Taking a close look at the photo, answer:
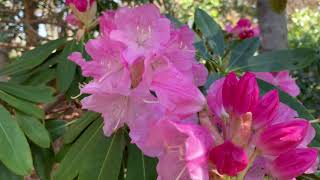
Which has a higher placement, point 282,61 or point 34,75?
point 282,61

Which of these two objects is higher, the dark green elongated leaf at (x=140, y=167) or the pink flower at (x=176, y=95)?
the pink flower at (x=176, y=95)

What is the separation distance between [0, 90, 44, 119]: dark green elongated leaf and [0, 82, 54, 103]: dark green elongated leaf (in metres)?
0.01

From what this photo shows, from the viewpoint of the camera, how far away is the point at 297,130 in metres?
0.53

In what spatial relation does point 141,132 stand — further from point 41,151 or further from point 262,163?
point 41,151

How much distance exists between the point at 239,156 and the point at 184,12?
9.46 ft

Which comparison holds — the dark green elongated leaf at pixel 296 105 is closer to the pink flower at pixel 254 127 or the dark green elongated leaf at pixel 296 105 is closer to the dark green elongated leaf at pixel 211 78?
the dark green elongated leaf at pixel 211 78

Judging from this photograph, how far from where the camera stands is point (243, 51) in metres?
1.04

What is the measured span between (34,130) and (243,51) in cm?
46

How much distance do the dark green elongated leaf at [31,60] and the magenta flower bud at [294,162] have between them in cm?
78

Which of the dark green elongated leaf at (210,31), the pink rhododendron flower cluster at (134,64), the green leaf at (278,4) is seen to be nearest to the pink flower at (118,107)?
the pink rhododendron flower cluster at (134,64)

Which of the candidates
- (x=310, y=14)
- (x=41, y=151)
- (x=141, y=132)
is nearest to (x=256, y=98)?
(x=141, y=132)

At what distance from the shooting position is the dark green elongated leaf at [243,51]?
3.34ft

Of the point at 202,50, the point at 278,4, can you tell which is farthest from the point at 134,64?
the point at 278,4

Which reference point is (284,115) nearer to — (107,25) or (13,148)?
(107,25)
